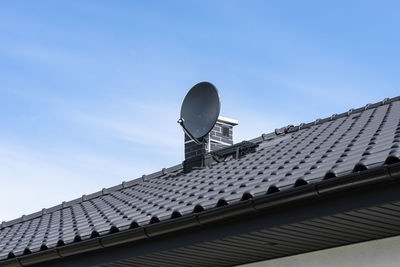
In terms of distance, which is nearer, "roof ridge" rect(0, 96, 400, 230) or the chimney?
"roof ridge" rect(0, 96, 400, 230)

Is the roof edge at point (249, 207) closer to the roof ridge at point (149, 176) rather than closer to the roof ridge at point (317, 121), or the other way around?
the roof ridge at point (149, 176)

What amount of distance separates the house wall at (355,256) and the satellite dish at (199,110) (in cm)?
486

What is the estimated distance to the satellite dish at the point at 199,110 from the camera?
11.9 m

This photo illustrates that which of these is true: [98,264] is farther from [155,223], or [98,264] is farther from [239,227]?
[239,227]

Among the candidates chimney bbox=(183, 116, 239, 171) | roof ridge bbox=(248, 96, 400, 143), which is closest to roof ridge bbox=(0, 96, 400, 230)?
roof ridge bbox=(248, 96, 400, 143)

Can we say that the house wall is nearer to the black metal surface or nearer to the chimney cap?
the black metal surface

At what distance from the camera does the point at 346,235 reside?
6391 millimetres

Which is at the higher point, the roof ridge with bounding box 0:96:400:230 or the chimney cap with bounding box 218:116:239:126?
the chimney cap with bounding box 218:116:239:126

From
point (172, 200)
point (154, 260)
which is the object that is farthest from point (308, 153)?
point (154, 260)

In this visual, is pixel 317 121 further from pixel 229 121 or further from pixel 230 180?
pixel 230 180

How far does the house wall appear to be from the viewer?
6.23 metres

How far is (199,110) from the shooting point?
1212cm

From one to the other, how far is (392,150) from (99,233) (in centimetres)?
324

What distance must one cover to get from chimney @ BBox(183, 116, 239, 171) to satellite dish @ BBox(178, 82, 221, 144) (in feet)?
0.91
